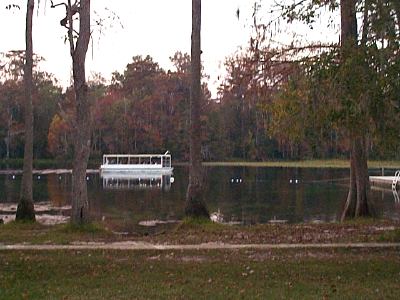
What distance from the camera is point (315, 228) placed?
16047mm

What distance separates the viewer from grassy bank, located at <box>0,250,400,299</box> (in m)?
7.95

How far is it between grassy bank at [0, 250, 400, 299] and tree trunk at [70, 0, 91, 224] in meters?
4.48

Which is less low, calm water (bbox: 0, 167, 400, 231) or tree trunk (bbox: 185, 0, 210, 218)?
tree trunk (bbox: 185, 0, 210, 218)

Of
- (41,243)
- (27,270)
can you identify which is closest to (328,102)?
(27,270)

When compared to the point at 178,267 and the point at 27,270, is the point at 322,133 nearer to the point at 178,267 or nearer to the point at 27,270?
the point at 178,267

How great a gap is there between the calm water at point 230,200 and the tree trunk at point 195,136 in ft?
13.6

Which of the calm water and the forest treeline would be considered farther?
the forest treeline

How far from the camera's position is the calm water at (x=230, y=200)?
2581cm

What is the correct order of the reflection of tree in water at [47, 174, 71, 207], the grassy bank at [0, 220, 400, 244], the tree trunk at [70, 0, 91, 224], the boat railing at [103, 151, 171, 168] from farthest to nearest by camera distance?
the boat railing at [103, 151, 171, 168] → the reflection of tree in water at [47, 174, 71, 207] → the tree trunk at [70, 0, 91, 224] → the grassy bank at [0, 220, 400, 244]

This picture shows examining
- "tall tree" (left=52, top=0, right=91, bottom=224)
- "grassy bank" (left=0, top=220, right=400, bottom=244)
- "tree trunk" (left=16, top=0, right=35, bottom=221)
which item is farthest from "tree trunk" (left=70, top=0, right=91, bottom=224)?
"tree trunk" (left=16, top=0, right=35, bottom=221)

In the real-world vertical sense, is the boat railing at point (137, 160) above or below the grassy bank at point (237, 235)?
above

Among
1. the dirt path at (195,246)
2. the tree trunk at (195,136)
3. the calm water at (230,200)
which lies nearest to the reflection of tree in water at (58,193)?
the calm water at (230,200)

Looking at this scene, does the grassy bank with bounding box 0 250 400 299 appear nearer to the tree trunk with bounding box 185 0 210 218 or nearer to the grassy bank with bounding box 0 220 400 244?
the grassy bank with bounding box 0 220 400 244

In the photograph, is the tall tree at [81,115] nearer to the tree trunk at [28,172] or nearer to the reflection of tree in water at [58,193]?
the tree trunk at [28,172]
